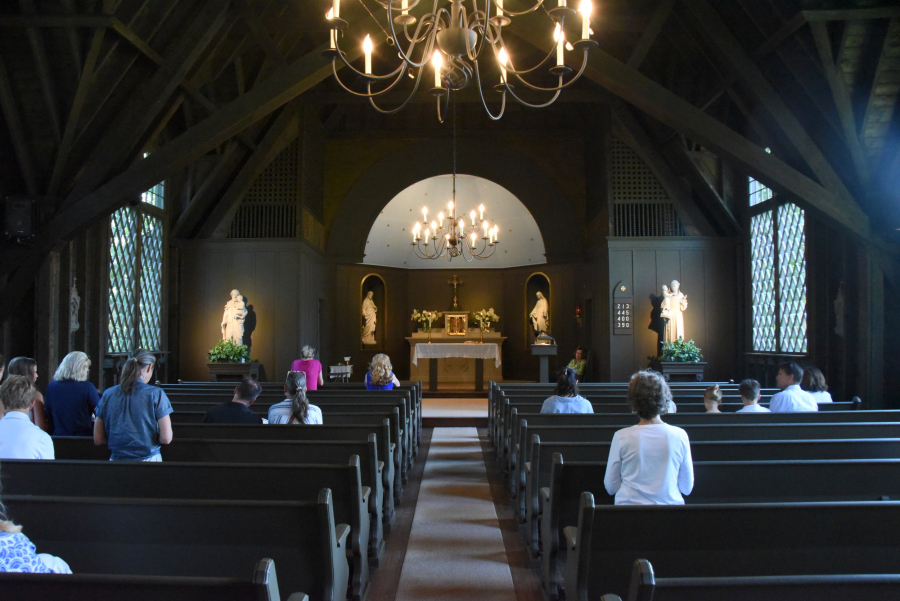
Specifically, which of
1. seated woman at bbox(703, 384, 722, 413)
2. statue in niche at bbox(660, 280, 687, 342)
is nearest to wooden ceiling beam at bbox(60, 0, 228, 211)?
seated woman at bbox(703, 384, 722, 413)

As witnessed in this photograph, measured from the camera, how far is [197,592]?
1.60 metres

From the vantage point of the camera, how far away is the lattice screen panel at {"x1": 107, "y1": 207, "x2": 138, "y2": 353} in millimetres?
9977

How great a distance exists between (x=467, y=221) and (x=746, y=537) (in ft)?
46.9

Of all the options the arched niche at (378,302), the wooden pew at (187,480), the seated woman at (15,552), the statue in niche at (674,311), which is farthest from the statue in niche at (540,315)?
the seated woman at (15,552)

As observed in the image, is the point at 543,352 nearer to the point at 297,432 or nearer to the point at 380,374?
the point at 380,374

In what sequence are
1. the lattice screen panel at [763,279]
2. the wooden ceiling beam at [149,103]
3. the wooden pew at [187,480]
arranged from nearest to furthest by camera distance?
the wooden pew at [187,480]
the wooden ceiling beam at [149,103]
the lattice screen panel at [763,279]

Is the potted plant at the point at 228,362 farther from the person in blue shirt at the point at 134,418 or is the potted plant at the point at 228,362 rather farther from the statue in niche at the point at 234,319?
the person in blue shirt at the point at 134,418

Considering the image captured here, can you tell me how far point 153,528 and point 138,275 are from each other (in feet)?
30.4

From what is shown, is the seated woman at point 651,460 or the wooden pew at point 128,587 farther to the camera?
the seated woman at point 651,460

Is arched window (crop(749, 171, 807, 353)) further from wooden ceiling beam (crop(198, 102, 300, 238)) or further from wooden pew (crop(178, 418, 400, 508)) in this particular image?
wooden ceiling beam (crop(198, 102, 300, 238))

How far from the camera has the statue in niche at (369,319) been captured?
51.3 ft

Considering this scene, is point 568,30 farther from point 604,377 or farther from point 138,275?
point 138,275

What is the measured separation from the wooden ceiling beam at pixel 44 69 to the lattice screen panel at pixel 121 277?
229 centimetres

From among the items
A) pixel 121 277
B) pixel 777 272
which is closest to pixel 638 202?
pixel 777 272
